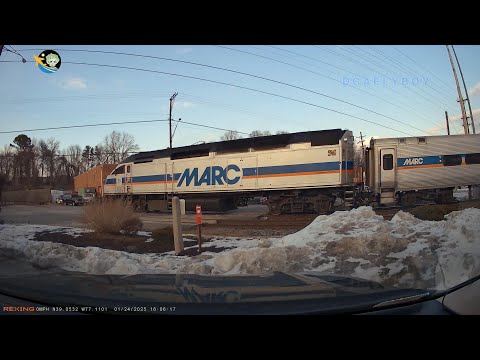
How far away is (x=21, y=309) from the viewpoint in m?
2.84

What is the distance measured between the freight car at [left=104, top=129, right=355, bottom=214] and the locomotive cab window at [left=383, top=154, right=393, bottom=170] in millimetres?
1285

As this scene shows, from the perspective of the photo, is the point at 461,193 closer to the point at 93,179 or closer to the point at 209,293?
the point at 209,293

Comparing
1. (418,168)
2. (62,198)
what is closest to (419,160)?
(418,168)

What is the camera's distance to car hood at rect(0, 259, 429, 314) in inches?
105

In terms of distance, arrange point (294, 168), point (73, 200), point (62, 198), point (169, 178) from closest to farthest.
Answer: point (73, 200), point (62, 198), point (294, 168), point (169, 178)

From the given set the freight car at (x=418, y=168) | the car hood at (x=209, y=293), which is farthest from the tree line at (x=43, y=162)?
the freight car at (x=418, y=168)

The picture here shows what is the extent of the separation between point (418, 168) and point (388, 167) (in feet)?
3.53

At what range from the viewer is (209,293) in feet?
10.0

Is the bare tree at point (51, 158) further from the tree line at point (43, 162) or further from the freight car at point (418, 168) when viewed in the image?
the freight car at point (418, 168)

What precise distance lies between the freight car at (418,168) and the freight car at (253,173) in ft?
4.02
